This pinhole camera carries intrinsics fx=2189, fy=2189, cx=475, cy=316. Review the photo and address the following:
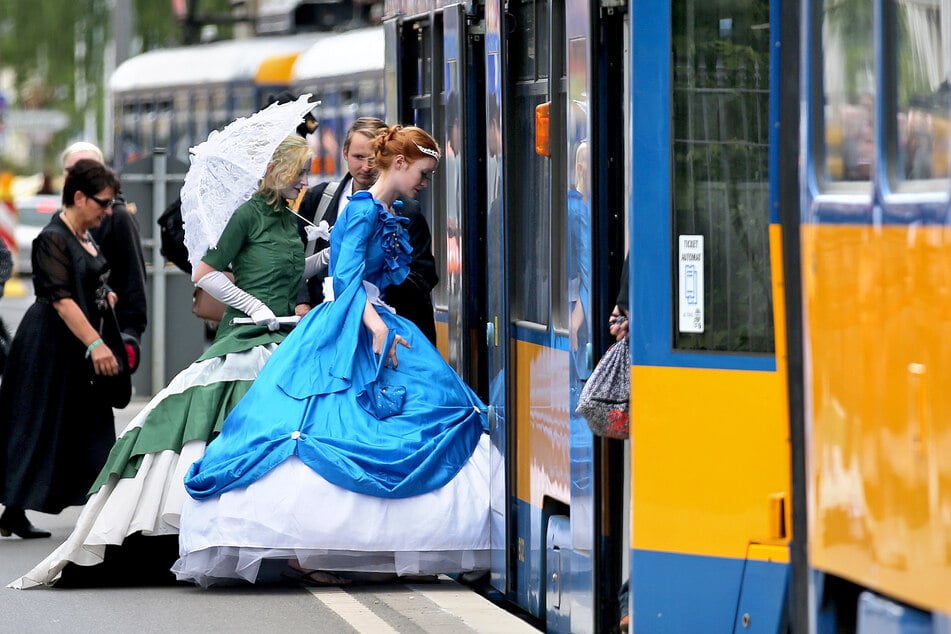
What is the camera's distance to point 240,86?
86.0 ft

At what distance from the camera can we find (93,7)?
5275 centimetres

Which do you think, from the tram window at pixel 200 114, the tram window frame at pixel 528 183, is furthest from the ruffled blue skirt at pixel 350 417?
the tram window at pixel 200 114

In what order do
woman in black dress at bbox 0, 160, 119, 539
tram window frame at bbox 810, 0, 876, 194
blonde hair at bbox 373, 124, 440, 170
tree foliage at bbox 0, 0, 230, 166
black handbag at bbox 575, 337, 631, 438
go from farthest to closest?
tree foliage at bbox 0, 0, 230, 166 → woman in black dress at bbox 0, 160, 119, 539 → blonde hair at bbox 373, 124, 440, 170 → black handbag at bbox 575, 337, 631, 438 → tram window frame at bbox 810, 0, 876, 194

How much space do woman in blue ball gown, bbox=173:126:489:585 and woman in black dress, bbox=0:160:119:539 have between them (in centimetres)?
189

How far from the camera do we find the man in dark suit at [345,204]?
8984 millimetres

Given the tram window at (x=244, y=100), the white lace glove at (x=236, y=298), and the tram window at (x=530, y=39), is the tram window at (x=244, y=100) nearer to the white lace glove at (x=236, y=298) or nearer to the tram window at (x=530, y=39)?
the white lace glove at (x=236, y=298)

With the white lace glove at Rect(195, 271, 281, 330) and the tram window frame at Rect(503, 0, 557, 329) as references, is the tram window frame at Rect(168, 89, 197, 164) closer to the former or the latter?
the white lace glove at Rect(195, 271, 281, 330)

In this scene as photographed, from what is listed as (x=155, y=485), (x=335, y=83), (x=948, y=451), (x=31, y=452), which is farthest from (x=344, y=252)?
(x=335, y=83)

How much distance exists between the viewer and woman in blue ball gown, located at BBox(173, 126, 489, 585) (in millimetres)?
8195

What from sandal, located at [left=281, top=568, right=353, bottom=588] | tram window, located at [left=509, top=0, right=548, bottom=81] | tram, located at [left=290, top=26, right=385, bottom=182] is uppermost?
tram, located at [left=290, top=26, right=385, bottom=182]

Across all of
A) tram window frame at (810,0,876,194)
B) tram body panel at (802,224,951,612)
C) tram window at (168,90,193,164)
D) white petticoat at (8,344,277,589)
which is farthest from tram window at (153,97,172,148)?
tram body panel at (802,224,951,612)

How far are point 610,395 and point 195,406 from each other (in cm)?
301

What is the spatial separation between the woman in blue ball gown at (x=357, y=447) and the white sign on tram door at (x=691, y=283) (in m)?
2.55

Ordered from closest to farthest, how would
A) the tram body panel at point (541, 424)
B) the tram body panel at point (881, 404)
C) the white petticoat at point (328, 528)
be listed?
the tram body panel at point (881, 404), the tram body panel at point (541, 424), the white petticoat at point (328, 528)
